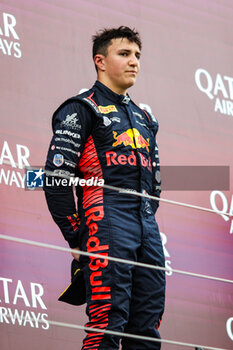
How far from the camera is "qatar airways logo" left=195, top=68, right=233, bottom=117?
9.60 ft

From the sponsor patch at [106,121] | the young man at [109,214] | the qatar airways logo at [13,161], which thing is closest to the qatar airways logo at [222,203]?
the qatar airways logo at [13,161]

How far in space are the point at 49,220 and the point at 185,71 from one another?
875mm

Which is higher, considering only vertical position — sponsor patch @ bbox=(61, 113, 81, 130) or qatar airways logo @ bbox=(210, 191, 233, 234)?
sponsor patch @ bbox=(61, 113, 81, 130)

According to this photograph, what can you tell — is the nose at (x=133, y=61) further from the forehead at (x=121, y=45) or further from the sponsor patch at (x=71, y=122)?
the sponsor patch at (x=71, y=122)

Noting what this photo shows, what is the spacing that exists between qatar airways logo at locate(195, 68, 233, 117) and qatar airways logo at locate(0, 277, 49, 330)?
110cm

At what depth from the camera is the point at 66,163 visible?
6.04 ft

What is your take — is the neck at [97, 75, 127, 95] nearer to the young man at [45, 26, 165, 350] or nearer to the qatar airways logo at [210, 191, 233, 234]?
the young man at [45, 26, 165, 350]

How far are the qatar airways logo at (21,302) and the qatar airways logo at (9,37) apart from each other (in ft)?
2.42

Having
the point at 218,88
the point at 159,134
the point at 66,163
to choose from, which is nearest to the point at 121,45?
the point at 66,163

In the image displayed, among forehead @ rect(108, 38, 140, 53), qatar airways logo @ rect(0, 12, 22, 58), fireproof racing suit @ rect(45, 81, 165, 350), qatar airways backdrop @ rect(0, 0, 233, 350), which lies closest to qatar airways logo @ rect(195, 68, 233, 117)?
qatar airways backdrop @ rect(0, 0, 233, 350)

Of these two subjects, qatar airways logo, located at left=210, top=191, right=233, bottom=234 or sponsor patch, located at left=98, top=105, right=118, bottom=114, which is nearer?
sponsor patch, located at left=98, top=105, right=118, bottom=114

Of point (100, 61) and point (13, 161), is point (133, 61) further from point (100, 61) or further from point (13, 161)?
point (13, 161)

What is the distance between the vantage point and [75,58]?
2557 mm

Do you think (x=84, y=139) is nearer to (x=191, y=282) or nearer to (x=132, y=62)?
(x=132, y=62)
